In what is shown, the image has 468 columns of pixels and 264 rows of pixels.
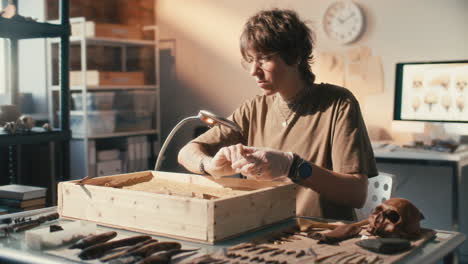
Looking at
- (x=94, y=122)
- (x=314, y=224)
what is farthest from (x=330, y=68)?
(x=314, y=224)

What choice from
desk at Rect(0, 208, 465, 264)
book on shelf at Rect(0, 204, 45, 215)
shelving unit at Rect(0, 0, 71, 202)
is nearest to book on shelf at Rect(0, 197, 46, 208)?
book on shelf at Rect(0, 204, 45, 215)

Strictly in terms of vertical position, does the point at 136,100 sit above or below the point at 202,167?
above

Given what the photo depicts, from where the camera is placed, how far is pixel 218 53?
16.0 ft

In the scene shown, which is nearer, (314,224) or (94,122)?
(314,224)

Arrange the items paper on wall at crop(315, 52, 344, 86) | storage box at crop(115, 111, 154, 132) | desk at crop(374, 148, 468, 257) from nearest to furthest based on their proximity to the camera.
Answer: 1. desk at crop(374, 148, 468, 257)
2. paper on wall at crop(315, 52, 344, 86)
3. storage box at crop(115, 111, 154, 132)

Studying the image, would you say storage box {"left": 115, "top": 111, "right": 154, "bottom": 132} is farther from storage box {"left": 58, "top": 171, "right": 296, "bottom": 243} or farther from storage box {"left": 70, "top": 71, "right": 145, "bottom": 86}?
storage box {"left": 58, "top": 171, "right": 296, "bottom": 243}

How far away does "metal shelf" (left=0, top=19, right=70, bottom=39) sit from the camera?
2.14 m

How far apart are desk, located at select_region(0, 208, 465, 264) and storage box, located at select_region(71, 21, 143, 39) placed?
10.0ft

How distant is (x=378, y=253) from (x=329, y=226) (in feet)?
0.80

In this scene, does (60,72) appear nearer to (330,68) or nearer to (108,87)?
(108,87)

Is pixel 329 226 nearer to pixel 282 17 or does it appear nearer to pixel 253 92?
pixel 282 17

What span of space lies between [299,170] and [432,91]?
223 centimetres

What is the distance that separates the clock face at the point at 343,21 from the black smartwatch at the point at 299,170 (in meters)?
2.69

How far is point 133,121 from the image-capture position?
4.66m
